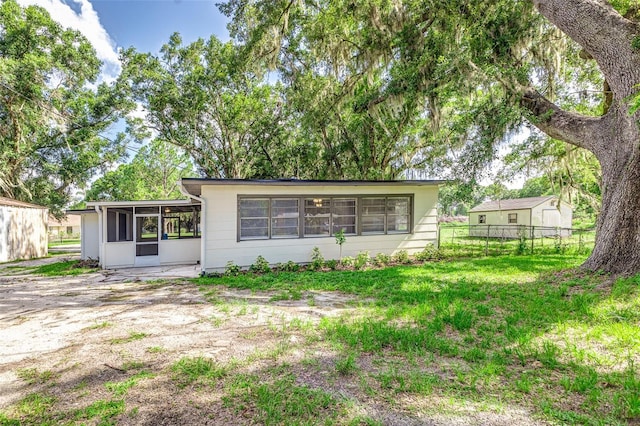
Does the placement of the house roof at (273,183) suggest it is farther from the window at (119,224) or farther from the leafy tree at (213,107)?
the leafy tree at (213,107)

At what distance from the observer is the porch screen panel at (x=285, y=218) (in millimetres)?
8461

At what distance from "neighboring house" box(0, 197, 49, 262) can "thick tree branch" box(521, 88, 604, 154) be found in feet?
59.4

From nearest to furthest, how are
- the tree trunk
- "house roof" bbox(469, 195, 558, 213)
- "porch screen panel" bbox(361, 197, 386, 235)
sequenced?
the tree trunk
"porch screen panel" bbox(361, 197, 386, 235)
"house roof" bbox(469, 195, 558, 213)

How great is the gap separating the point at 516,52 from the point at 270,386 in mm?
9374

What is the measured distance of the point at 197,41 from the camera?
571 inches

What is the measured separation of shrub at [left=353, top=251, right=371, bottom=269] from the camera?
850 centimetres

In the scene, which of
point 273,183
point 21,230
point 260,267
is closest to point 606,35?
point 273,183

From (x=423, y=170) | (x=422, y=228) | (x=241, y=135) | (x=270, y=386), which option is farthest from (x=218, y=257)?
(x=423, y=170)

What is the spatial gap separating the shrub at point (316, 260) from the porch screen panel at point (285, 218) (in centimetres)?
71

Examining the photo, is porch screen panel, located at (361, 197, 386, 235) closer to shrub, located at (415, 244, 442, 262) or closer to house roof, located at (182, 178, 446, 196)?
house roof, located at (182, 178, 446, 196)

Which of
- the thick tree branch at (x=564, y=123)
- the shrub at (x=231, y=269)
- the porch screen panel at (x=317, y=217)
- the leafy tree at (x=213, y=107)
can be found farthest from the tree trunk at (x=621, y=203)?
the leafy tree at (x=213, y=107)

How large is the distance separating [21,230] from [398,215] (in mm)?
15670

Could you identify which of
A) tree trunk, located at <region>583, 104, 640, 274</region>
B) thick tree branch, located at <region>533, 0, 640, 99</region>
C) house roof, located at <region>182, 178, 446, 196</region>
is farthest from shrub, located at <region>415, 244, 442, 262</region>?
thick tree branch, located at <region>533, 0, 640, 99</region>

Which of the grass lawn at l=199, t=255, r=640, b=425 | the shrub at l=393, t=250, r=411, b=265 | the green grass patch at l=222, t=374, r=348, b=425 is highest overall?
the shrub at l=393, t=250, r=411, b=265
